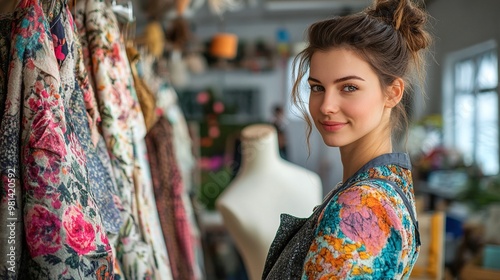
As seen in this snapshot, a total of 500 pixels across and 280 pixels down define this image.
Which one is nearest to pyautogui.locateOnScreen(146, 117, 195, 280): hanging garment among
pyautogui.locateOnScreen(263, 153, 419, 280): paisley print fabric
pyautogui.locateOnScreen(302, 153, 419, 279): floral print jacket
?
pyautogui.locateOnScreen(263, 153, 419, 280): paisley print fabric

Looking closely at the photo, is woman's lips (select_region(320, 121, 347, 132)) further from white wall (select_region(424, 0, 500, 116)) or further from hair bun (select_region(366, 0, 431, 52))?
white wall (select_region(424, 0, 500, 116))

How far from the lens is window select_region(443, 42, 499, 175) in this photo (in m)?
6.76

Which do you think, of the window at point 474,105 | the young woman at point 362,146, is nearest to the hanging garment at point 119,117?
the young woman at point 362,146

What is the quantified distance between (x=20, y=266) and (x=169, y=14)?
3091 mm

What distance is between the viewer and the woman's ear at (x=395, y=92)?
1211 millimetres

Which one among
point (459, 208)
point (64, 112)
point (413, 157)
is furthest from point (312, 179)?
point (413, 157)

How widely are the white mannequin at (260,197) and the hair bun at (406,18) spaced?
112 centimetres

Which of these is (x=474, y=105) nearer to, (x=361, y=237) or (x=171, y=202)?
(x=171, y=202)

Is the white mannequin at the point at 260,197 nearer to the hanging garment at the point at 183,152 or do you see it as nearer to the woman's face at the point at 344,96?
the woman's face at the point at 344,96

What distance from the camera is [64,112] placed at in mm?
1257

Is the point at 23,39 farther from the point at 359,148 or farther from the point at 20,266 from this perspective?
the point at 359,148

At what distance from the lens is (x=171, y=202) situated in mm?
2645

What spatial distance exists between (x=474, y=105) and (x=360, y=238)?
6930mm

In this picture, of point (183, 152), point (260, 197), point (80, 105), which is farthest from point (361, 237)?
point (183, 152)
